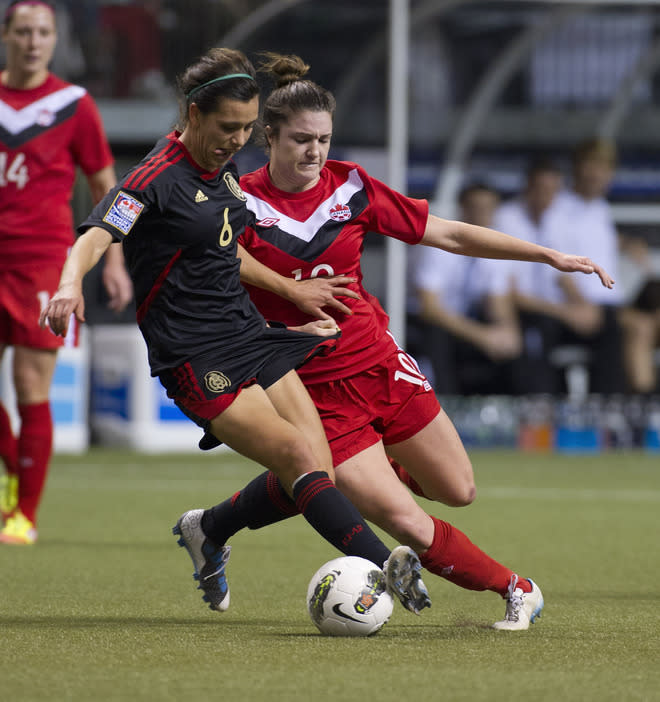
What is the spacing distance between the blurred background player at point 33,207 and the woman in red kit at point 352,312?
6.89ft

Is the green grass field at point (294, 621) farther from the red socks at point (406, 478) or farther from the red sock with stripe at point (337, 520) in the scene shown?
the red socks at point (406, 478)

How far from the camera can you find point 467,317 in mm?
13258

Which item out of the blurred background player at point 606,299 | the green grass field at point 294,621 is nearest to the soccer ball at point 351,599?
the green grass field at point 294,621

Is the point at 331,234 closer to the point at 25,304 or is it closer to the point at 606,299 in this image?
the point at 25,304

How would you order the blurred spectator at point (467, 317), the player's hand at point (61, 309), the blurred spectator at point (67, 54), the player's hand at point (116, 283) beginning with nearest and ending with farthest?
1. the player's hand at point (61, 309)
2. the player's hand at point (116, 283)
3. the blurred spectator at point (467, 317)
4. the blurred spectator at point (67, 54)

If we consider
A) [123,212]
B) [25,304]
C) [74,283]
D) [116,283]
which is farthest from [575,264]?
[25,304]

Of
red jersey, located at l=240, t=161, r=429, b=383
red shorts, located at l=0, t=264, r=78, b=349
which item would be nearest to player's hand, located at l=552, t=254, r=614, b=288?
red jersey, located at l=240, t=161, r=429, b=383

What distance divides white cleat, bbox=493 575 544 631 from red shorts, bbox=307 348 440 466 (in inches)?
21.6

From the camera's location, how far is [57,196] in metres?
6.42

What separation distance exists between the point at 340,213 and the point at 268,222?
0.68 feet

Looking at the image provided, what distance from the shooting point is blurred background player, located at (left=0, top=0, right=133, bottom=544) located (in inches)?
247

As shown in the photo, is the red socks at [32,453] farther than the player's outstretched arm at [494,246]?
Yes

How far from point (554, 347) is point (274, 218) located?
9.40 m

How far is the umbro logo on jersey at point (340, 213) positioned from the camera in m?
4.35
